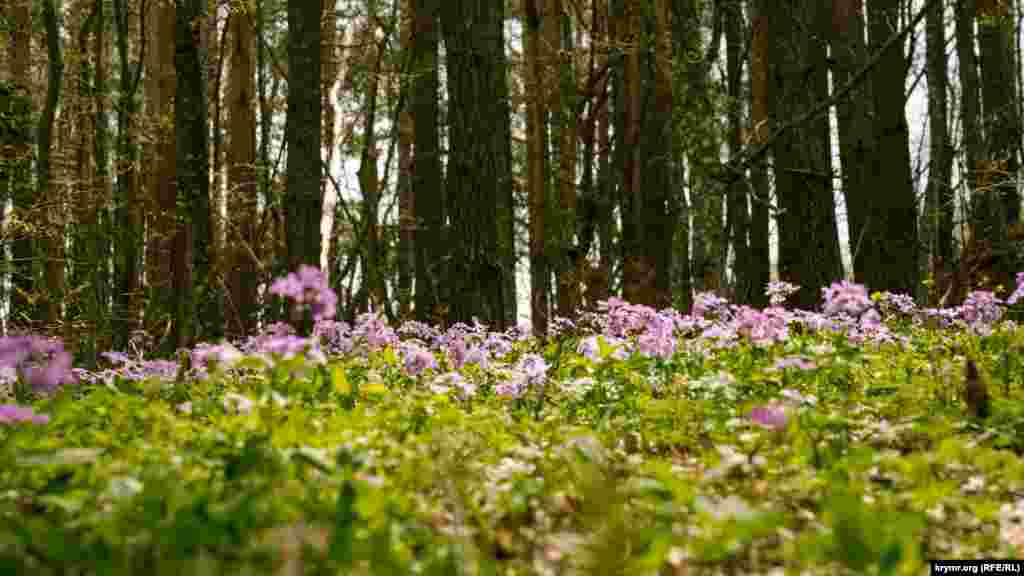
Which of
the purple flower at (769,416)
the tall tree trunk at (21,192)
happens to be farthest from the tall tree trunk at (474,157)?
the purple flower at (769,416)

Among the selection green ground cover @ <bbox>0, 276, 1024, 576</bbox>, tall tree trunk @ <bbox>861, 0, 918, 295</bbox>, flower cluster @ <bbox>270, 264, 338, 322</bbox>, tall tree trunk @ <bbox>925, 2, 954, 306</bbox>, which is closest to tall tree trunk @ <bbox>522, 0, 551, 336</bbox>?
tall tree trunk @ <bbox>861, 0, 918, 295</bbox>

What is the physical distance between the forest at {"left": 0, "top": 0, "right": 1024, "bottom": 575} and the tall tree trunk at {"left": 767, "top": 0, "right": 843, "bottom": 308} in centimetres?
4

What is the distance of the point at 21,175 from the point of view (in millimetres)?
10133

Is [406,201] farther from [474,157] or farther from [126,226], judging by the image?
[474,157]

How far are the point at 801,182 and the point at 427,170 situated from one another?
15.0 feet

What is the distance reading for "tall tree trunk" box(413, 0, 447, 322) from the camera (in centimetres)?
968

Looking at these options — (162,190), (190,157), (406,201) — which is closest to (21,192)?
(162,190)

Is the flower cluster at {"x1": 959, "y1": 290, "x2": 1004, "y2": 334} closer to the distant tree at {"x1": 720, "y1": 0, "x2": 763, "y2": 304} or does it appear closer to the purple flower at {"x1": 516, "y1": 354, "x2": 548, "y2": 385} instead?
the purple flower at {"x1": 516, "y1": 354, "x2": 548, "y2": 385}

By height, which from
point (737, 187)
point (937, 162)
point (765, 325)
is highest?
point (737, 187)

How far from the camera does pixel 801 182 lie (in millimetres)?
10484

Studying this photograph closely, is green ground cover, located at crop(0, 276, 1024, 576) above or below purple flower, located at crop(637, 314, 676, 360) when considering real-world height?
below

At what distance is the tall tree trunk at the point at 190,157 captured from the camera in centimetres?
709

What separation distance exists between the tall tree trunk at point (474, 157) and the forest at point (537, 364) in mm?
29

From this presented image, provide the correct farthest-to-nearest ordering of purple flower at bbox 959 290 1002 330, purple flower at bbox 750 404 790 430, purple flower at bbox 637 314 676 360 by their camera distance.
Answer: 1. purple flower at bbox 959 290 1002 330
2. purple flower at bbox 637 314 676 360
3. purple flower at bbox 750 404 790 430
